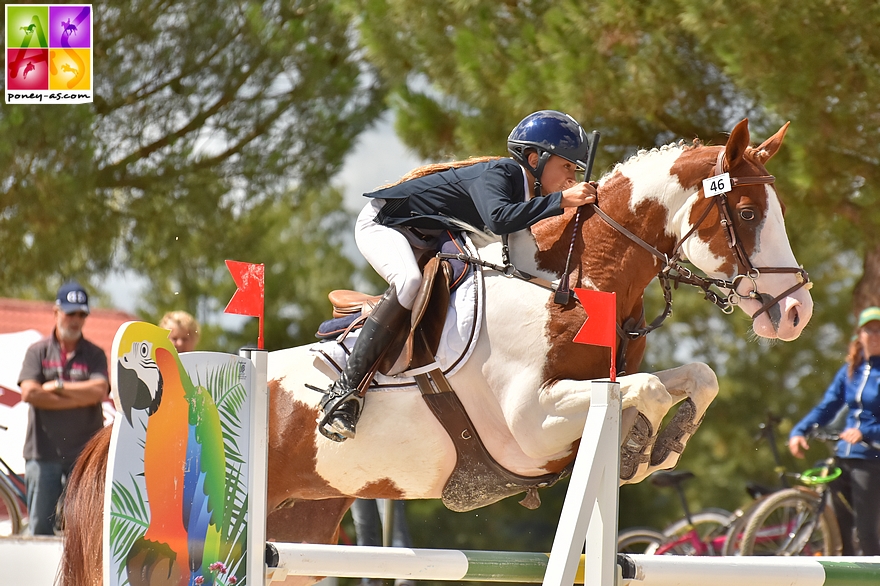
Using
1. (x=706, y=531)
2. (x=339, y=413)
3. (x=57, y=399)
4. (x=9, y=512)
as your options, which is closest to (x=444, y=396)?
(x=339, y=413)

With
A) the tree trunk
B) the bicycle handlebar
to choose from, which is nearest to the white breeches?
the bicycle handlebar

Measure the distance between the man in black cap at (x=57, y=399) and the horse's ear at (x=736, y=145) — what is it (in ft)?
11.3

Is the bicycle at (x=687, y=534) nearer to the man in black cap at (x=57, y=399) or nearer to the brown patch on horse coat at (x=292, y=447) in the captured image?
the brown patch on horse coat at (x=292, y=447)

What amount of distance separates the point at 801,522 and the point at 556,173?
130 inches

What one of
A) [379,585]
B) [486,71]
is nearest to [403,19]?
[486,71]

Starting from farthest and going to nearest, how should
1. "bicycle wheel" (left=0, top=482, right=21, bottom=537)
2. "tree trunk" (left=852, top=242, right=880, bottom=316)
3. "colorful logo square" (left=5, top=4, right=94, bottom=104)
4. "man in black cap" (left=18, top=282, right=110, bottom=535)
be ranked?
"colorful logo square" (left=5, top=4, right=94, bottom=104), "tree trunk" (left=852, top=242, right=880, bottom=316), "bicycle wheel" (left=0, top=482, right=21, bottom=537), "man in black cap" (left=18, top=282, right=110, bottom=535)

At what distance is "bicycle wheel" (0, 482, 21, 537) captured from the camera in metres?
5.10

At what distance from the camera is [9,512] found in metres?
5.14

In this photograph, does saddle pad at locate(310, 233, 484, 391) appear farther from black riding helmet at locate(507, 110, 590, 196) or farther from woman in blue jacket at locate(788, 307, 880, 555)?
woman in blue jacket at locate(788, 307, 880, 555)

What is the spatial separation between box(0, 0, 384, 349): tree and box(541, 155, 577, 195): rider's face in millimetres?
5298

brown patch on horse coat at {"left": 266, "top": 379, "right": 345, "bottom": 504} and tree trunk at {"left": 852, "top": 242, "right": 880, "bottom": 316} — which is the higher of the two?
tree trunk at {"left": 852, "top": 242, "right": 880, "bottom": 316}

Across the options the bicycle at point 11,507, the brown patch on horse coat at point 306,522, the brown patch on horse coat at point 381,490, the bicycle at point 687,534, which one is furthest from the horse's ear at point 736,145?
the bicycle at point 11,507

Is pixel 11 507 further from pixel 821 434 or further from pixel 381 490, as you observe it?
pixel 821 434

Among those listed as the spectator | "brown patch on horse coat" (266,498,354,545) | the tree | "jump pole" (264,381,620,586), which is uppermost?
the tree
